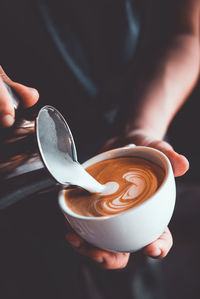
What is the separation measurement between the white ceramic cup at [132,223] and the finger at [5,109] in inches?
10.4

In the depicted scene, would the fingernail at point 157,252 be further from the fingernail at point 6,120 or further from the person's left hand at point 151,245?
the fingernail at point 6,120

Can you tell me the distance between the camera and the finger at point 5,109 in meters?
0.61

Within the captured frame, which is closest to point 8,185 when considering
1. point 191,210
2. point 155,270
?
point 155,270

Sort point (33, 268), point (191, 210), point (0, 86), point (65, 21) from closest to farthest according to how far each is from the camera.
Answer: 1. point (0, 86)
2. point (65, 21)
3. point (33, 268)
4. point (191, 210)

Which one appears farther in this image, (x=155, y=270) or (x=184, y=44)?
(x=155, y=270)

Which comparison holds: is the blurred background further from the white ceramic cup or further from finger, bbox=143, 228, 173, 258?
the white ceramic cup

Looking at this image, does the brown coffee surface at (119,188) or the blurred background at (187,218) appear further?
the blurred background at (187,218)

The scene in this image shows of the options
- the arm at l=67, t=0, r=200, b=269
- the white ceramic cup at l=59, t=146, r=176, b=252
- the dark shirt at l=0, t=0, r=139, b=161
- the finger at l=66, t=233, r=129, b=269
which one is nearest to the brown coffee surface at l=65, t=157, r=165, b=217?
the white ceramic cup at l=59, t=146, r=176, b=252

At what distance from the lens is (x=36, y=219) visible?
1.31 metres

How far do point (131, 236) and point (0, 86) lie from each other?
17.7 inches

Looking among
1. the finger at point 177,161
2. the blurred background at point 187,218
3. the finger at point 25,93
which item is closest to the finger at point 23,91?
the finger at point 25,93

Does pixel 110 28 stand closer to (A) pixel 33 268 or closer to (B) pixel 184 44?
(B) pixel 184 44

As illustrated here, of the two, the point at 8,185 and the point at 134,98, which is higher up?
the point at 8,185

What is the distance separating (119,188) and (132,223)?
0.17 meters
